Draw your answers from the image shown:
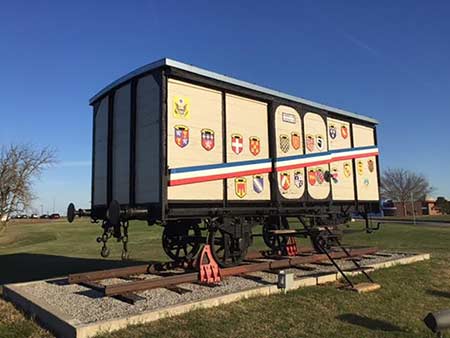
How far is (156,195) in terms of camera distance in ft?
25.9

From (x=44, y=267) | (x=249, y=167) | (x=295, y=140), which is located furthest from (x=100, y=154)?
(x=44, y=267)

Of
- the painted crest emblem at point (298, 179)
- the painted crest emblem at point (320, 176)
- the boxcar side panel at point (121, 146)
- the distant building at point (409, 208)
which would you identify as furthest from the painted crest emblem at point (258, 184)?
the distant building at point (409, 208)

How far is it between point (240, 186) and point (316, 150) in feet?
10.8

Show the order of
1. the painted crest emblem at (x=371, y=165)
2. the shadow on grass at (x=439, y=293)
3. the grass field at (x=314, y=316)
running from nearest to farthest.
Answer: the grass field at (x=314, y=316) → the shadow on grass at (x=439, y=293) → the painted crest emblem at (x=371, y=165)

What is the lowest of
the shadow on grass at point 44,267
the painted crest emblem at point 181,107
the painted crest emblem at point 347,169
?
the shadow on grass at point 44,267

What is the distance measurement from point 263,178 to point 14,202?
1265 inches

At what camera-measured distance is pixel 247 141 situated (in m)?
9.60

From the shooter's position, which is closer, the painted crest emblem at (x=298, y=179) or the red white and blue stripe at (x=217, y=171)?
the red white and blue stripe at (x=217, y=171)

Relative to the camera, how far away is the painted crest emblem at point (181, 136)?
8.02 m

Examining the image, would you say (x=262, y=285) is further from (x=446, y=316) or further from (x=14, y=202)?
(x=14, y=202)

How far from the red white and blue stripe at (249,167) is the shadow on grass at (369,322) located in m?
3.58

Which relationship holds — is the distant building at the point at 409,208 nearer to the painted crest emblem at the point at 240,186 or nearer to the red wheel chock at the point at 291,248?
the red wheel chock at the point at 291,248

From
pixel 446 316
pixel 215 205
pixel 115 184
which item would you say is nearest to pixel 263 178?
pixel 215 205

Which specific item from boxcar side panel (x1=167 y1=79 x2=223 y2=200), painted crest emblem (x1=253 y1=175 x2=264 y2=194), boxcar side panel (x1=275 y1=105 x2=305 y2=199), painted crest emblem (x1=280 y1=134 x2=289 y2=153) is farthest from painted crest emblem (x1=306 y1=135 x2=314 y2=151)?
boxcar side panel (x1=167 y1=79 x2=223 y2=200)
